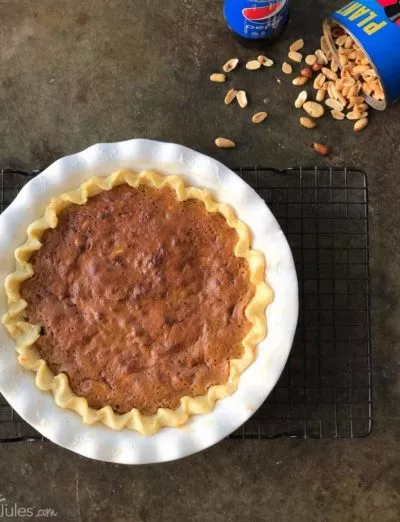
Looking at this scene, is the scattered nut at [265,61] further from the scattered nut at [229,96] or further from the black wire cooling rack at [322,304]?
the black wire cooling rack at [322,304]

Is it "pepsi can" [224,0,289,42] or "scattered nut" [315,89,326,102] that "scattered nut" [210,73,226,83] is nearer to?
"pepsi can" [224,0,289,42]

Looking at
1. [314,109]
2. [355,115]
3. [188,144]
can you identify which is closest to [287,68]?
[314,109]

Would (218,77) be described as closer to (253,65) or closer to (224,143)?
(253,65)

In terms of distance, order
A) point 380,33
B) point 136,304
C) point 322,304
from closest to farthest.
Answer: point 136,304
point 380,33
point 322,304

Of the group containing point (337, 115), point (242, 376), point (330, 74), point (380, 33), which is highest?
point (380, 33)

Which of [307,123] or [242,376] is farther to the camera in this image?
[307,123]

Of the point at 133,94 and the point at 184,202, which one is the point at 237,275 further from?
the point at 133,94

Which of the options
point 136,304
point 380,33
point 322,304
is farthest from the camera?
point 322,304
